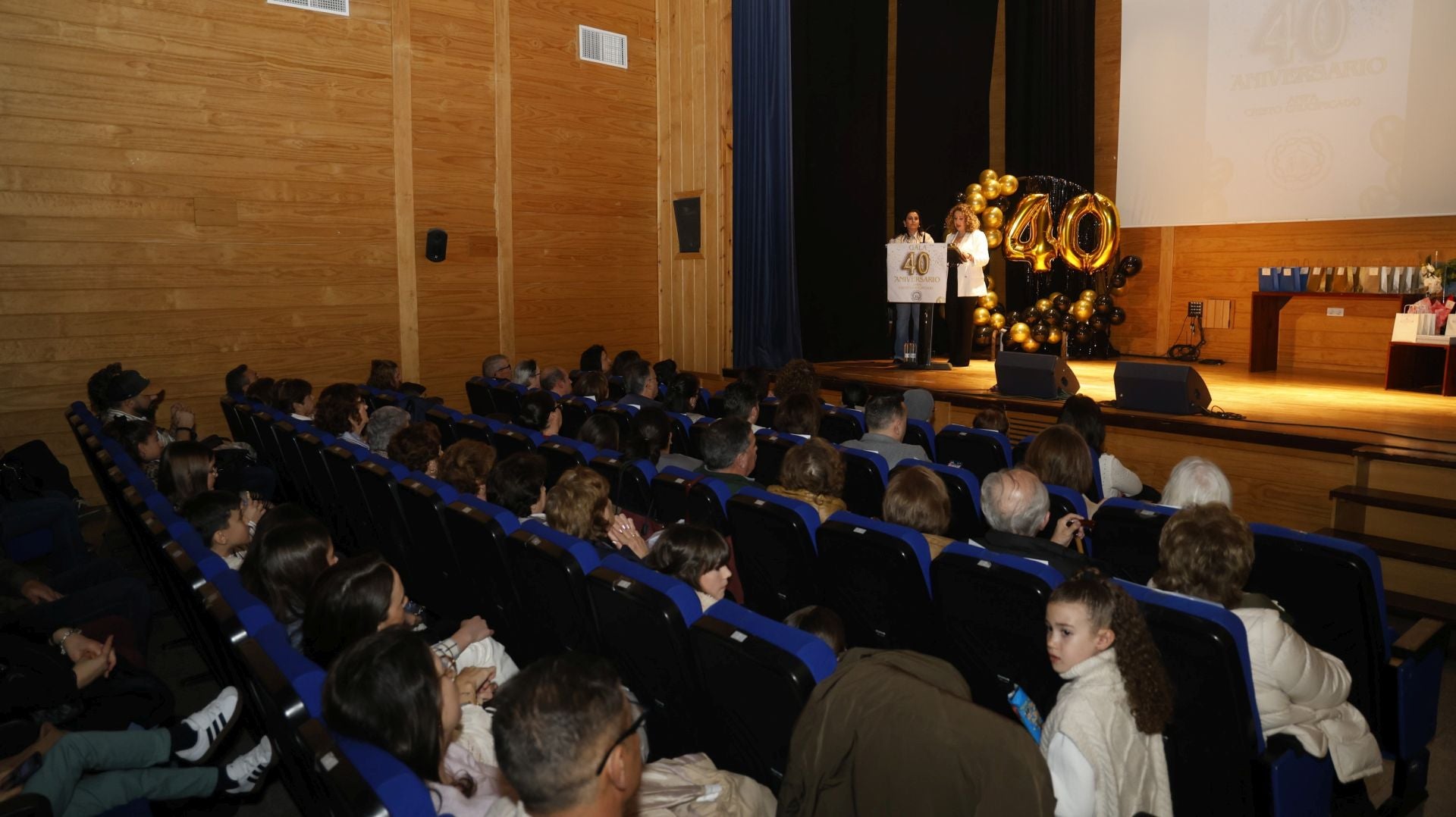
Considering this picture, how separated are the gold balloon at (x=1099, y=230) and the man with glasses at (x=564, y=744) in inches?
366

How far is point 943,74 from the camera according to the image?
1064 centimetres

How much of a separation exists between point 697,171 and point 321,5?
374 centimetres

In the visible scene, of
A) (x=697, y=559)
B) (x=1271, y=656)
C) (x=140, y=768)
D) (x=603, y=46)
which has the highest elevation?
(x=603, y=46)

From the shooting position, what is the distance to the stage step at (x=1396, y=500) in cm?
459

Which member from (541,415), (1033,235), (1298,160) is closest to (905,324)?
(1033,235)

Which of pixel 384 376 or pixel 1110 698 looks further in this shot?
pixel 384 376

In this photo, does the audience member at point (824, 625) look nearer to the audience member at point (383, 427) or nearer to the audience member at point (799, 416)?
the audience member at point (799, 416)

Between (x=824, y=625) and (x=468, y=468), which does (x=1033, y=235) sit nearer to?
(x=468, y=468)

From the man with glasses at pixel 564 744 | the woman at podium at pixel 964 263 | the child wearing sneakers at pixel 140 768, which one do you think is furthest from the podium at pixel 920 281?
the man with glasses at pixel 564 744

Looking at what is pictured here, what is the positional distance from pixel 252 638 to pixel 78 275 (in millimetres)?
6088

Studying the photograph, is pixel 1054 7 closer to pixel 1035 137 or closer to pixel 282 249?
pixel 1035 137

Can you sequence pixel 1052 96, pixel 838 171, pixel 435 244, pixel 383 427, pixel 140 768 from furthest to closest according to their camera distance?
pixel 1052 96 → pixel 838 171 → pixel 435 244 → pixel 383 427 → pixel 140 768

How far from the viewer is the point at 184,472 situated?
154 inches

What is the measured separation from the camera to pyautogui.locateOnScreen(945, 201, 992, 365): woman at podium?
8633 mm
